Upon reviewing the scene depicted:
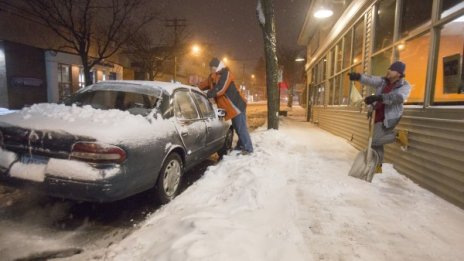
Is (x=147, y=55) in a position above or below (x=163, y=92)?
above

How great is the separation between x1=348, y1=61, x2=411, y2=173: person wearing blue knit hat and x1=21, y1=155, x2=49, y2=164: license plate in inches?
163

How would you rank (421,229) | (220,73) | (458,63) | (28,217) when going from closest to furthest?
(421,229)
(28,217)
(458,63)
(220,73)

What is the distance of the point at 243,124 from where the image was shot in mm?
6664

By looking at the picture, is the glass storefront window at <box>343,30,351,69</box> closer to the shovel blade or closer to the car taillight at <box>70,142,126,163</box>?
the shovel blade

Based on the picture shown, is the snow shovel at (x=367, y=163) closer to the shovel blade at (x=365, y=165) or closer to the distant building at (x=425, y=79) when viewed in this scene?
the shovel blade at (x=365, y=165)

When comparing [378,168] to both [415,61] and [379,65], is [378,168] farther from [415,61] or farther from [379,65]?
[379,65]

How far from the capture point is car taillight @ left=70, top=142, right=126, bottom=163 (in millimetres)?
3178

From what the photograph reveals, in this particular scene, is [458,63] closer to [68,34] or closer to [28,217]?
[28,217]

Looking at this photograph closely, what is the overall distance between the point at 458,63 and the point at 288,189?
296 cm


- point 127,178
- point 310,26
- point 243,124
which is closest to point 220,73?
point 243,124

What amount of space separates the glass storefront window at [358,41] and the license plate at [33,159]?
27.5 ft

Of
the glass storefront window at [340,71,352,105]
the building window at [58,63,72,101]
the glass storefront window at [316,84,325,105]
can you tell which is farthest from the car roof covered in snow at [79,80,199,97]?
the building window at [58,63,72,101]

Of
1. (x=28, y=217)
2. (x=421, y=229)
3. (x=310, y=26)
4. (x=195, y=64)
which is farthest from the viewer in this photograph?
(x=195, y=64)

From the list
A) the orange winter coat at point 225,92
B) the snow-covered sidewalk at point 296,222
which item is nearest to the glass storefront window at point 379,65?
the snow-covered sidewalk at point 296,222
